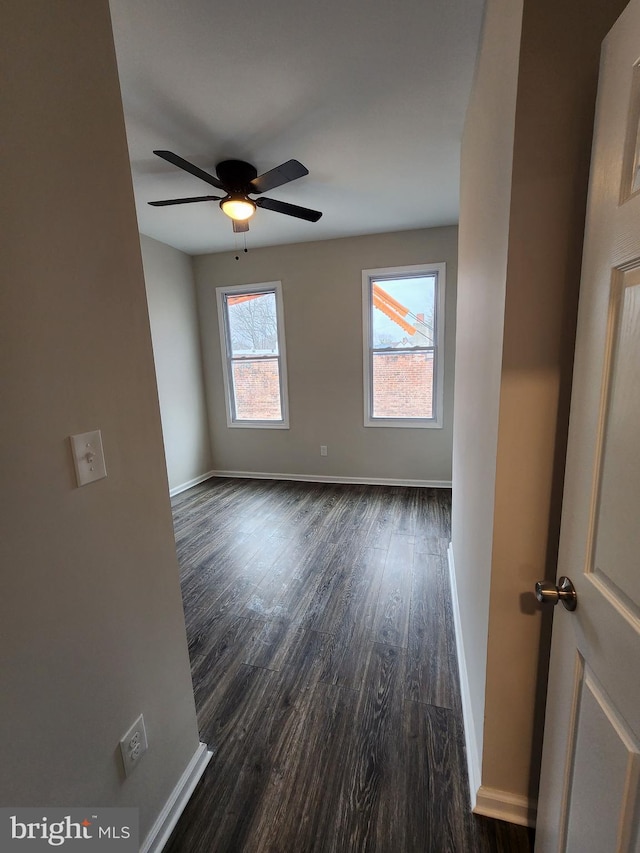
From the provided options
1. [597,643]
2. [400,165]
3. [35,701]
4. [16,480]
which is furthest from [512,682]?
[400,165]

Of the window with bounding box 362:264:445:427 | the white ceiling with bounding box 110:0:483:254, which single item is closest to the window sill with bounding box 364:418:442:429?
the window with bounding box 362:264:445:427

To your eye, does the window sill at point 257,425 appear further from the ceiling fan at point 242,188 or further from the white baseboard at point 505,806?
the white baseboard at point 505,806

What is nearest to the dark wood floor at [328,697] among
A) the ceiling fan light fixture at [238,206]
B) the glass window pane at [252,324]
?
the glass window pane at [252,324]

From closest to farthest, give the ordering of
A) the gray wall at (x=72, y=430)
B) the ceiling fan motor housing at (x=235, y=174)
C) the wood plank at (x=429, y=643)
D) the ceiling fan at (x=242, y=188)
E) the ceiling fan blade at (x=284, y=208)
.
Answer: the gray wall at (x=72, y=430) → the wood plank at (x=429, y=643) → the ceiling fan at (x=242, y=188) → the ceiling fan motor housing at (x=235, y=174) → the ceiling fan blade at (x=284, y=208)

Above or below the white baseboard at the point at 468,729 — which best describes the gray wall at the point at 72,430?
above

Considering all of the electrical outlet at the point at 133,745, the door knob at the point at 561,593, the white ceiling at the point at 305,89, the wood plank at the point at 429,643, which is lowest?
the wood plank at the point at 429,643

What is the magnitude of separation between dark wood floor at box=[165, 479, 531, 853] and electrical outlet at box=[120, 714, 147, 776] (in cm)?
35

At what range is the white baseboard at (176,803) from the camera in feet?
3.37

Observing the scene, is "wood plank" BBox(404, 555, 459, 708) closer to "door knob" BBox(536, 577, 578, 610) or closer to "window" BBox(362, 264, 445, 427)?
"door knob" BBox(536, 577, 578, 610)

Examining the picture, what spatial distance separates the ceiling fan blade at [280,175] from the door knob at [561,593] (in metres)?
2.18

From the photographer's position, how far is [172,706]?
3.73ft

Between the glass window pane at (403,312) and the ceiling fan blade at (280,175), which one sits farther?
the glass window pane at (403,312)

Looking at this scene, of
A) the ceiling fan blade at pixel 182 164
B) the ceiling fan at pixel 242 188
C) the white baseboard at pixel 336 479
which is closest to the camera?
the ceiling fan blade at pixel 182 164

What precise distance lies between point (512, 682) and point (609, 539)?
2.15 feet
